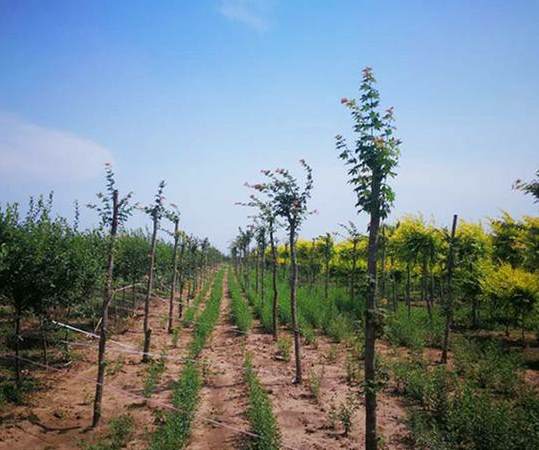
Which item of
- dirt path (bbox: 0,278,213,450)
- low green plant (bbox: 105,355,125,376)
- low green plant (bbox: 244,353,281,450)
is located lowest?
dirt path (bbox: 0,278,213,450)

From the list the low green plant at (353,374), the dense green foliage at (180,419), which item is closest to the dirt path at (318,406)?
the low green plant at (353,374)

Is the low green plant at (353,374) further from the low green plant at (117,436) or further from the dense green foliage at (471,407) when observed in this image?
the low green plant at (117,436)

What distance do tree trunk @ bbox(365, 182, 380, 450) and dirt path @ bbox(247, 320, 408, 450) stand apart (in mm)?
1831

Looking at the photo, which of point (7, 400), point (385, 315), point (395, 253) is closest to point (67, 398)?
point (7, 400)

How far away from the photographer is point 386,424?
766 centimetres

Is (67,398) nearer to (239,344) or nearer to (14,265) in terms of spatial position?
(14,265)

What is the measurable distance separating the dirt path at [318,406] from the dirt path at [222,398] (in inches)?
27.3

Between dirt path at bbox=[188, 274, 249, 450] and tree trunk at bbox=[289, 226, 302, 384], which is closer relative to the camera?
dirt path at bbox=[188, 274, 249, 450]

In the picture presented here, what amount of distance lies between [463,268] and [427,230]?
2433 millimetres

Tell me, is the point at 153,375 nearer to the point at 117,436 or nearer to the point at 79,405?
the point at 79,405

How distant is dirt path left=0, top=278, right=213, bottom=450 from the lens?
279 inches

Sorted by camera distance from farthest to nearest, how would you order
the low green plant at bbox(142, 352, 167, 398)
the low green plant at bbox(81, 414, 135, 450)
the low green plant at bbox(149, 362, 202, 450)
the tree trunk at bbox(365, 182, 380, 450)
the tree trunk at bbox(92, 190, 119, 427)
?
the low green plant at bbox(142, 352, 167, 398)
the tree trunk at bbox(92, 190, 119, 427)
the low green plant at bbox(81, 414, 135, 450)
the low green plant at bbox(149, 362, 202, 450)
the tree trunk at bbox(365, 182, 380, 450)

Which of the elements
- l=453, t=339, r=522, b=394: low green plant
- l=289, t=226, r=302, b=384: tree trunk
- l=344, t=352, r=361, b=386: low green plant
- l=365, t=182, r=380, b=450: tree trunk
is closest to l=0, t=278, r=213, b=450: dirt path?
l=289, t=226, r=302, b=384: tree trunk

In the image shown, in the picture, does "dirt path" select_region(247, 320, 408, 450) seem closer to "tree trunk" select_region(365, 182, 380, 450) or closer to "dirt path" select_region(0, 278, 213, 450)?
"tree trunk" select_region(365, 182, 380, 450)
